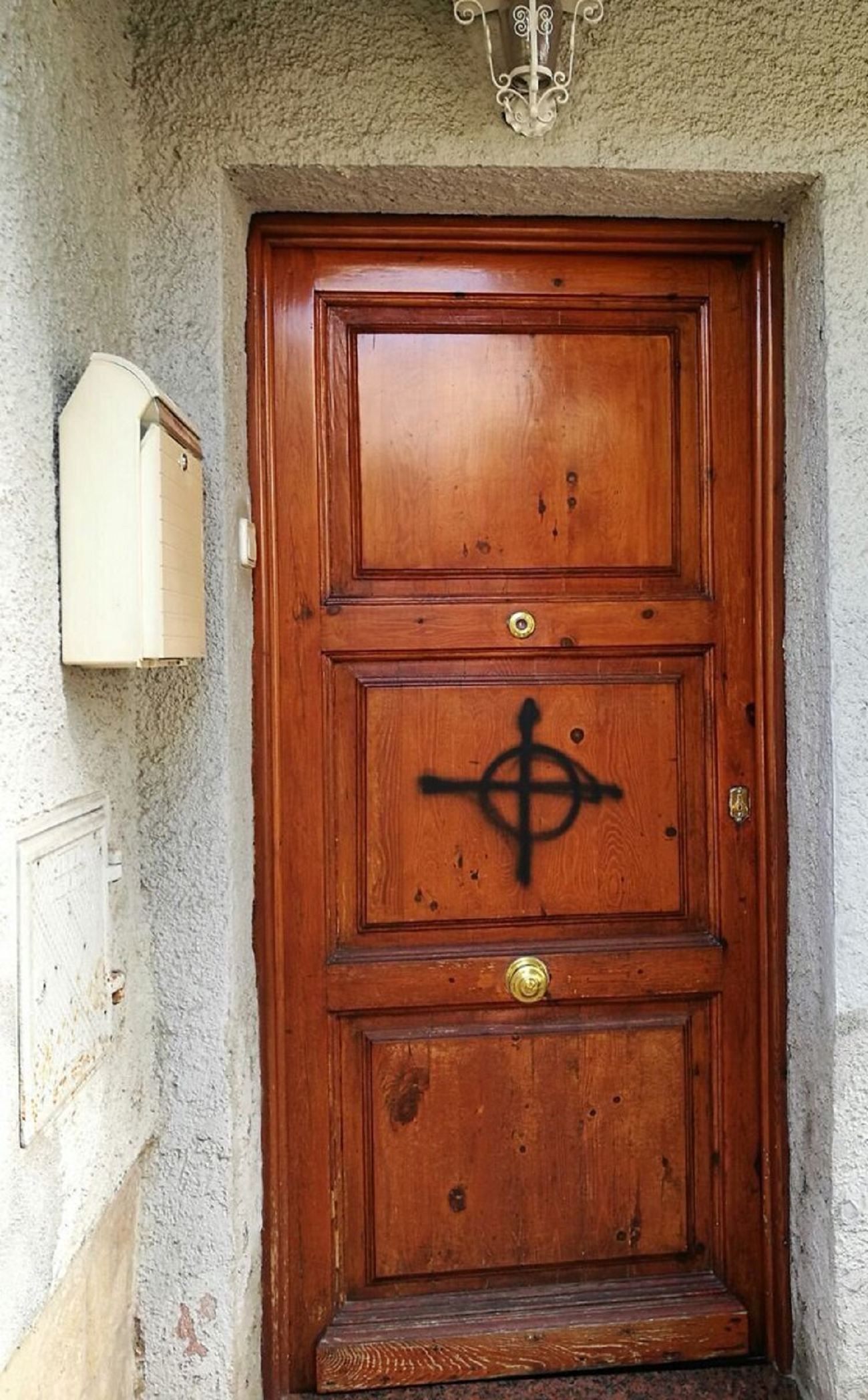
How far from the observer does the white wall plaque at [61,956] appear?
1.29 metres

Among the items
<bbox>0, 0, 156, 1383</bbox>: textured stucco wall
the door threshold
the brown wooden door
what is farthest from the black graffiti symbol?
the door threshold

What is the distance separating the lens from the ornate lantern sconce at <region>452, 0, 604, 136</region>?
5.52 feet

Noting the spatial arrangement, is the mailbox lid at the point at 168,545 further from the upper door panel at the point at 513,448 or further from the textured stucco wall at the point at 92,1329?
the textured stucco wall at the point at 92,1329

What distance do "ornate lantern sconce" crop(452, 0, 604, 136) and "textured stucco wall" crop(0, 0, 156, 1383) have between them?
0.69 m

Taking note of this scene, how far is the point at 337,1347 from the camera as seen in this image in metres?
1.99

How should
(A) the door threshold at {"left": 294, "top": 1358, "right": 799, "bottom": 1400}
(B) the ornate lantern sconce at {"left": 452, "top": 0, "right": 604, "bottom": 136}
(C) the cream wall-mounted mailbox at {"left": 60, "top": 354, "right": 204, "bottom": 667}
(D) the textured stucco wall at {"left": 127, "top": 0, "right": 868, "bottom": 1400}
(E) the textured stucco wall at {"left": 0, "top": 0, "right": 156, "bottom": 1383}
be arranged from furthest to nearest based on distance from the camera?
(A) the door threshold at {"left": 294, "top": 1358, "right": 799, "bottom": 1400} < (D) the textured stucco wall at {"left": 127, "top": 0, "right": 868, "bottom": 1400} < (B) the ornate lantern sconce at {"left": 452, "top": 0, "right": 604, "bottom": 136} < (C) the cream wall-mounted mailbox at {"left": 60, "top": 354, "right": 204, "bottom": 667} < (E) the textured stucco wall at {"left": 0, "top": 0, "right": 156, "bottom": 1383}

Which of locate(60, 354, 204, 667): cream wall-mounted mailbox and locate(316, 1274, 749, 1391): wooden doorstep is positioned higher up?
locate(60, 354, 204, 667): cream wall-mounted mailbox

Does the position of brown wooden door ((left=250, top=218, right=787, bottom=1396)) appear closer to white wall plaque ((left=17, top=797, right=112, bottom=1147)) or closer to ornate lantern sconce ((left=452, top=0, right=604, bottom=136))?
ornate lantern sconce ((left=452, top=0, right=604, bottom=136))

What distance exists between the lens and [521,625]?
2.05 metres

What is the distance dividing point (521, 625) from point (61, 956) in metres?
1.12

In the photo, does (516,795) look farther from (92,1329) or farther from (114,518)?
(92,1329)

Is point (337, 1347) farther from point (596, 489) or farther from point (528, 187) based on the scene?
point (528, 187)

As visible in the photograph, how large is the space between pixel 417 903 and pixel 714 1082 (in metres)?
0.77

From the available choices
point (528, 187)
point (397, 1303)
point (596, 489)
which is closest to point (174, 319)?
point (528, 187)
